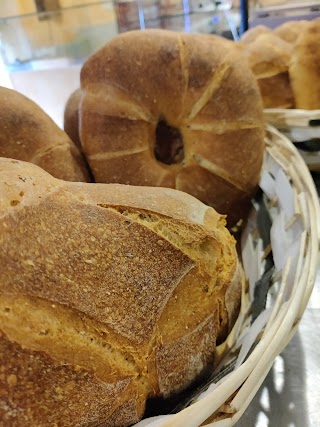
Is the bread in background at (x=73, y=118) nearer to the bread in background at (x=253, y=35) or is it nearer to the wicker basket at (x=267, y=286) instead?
the wicker basket at (x=267, y=286)

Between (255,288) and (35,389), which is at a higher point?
(35,389)

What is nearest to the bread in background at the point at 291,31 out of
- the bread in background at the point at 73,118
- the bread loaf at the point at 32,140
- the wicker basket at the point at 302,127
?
the wicker basket at the point at 302,127

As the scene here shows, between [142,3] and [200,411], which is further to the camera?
[142,3]

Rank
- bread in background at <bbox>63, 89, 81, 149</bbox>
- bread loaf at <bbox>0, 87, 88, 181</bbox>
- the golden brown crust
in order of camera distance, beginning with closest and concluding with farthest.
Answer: bread loaf at <bbox>0, 87, 88, 181</bbox>, bread in background at <bbox>63, 89, 81, 149</bbox>, the golden brown crust

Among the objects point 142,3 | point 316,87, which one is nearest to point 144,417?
point 316,87

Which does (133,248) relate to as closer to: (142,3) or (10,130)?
(10,130)

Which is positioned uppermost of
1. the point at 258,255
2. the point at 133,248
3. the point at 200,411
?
the point at 133,248

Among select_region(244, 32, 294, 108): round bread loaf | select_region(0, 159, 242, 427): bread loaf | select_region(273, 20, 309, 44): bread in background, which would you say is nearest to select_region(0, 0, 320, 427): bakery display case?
select_region(0, 159, 242, 427): bread loaf

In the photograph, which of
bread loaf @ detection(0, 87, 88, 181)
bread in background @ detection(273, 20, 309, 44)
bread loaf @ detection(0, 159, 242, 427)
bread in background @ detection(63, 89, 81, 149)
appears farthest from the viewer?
bread in background @ detection(273, 20, 309, 44)

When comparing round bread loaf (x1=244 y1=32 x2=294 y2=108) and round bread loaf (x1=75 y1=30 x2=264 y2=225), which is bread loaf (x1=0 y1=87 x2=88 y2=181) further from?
round bread loaf (x1=244 y1=32 x2=294 y2=108)
